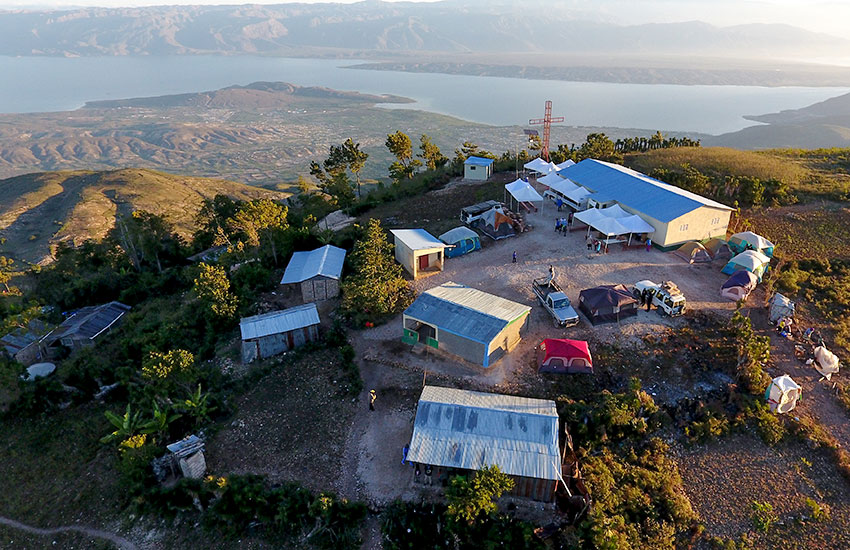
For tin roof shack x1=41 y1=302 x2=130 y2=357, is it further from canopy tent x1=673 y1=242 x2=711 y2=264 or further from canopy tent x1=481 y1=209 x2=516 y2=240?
canopy tent x1=673 y1=242 x2=711 y2=264

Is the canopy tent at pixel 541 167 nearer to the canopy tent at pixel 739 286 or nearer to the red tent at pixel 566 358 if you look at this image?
the canopy tent at pixel 739 286

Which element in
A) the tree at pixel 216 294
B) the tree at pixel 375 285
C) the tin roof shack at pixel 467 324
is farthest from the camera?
the tree at pixel 216 294

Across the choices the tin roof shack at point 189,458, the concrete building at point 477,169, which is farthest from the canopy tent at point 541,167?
the tin roof shack at point 189,458

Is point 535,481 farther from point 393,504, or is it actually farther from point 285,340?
point 285,340

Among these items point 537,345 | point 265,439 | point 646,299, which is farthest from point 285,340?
point 646,299

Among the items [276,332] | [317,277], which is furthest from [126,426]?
[317,277]

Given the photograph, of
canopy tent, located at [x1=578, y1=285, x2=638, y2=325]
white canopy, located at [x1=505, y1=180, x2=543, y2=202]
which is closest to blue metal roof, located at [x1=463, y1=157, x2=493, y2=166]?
white canopy, located at [x1=505, y1=180, x2=543, y2=202]
